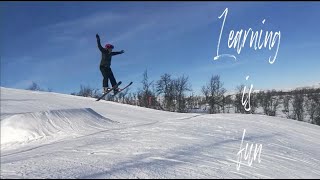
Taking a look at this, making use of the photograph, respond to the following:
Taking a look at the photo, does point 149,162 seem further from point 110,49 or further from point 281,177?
point 110,49

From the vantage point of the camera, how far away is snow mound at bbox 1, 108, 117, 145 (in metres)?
10.3

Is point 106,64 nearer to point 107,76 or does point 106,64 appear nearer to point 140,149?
point 107,76

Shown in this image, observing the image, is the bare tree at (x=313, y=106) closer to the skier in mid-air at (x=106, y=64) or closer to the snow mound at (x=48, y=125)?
the skier in mid-air at (x=106, y=64)

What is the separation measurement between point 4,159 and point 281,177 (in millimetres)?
4976

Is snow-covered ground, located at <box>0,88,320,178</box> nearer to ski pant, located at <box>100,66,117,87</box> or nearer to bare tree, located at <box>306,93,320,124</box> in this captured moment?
ski pant, located at <box>100,66,117,87</box>

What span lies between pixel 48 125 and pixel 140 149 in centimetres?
375

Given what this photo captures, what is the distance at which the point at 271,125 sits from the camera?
17016mm

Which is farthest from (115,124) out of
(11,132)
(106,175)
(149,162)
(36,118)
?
(106,175)

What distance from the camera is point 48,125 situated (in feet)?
37.2

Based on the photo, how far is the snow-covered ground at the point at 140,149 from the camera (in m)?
6.85

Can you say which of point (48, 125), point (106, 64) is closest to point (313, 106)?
point (106, 64)

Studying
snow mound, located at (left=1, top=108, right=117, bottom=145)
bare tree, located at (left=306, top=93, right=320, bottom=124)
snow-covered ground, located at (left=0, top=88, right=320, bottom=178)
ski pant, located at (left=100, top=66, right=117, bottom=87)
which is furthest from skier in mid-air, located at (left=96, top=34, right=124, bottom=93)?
bare tree, located at (left=306, top=93, right=320, bottom=124)

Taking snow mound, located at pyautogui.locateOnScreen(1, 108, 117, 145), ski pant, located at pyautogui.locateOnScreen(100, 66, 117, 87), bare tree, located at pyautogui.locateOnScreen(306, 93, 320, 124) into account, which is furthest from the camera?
bare tree, located at pyautogui.locateOnScreen(306, 93, 320, 124)

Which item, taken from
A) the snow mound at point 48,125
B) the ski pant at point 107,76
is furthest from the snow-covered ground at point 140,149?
the ski pant at point 107,76
